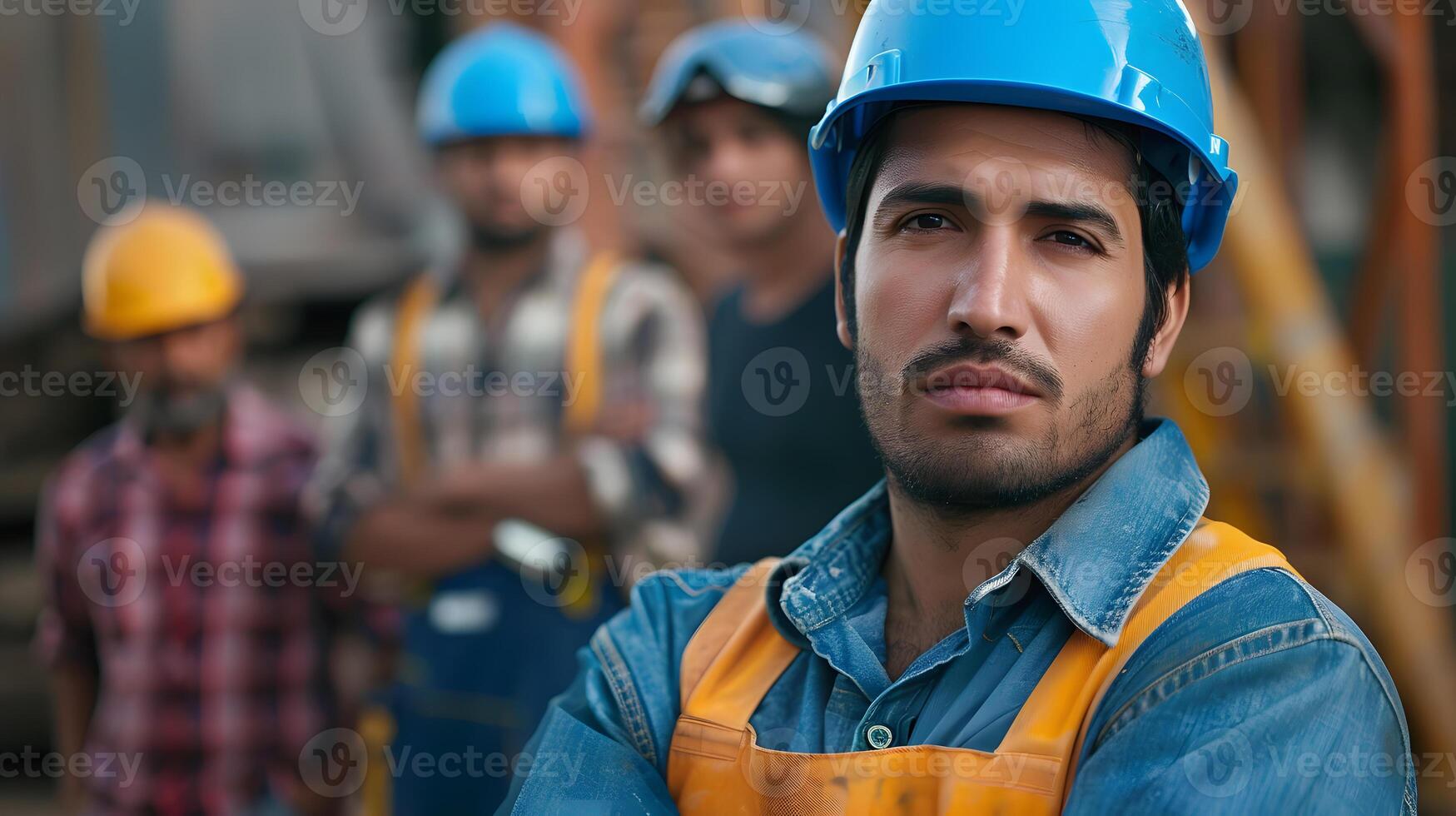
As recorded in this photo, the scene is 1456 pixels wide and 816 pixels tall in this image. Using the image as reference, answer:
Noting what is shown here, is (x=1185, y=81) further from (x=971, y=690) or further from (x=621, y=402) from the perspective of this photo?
(x=621, y=402)

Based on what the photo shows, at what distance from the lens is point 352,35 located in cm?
812

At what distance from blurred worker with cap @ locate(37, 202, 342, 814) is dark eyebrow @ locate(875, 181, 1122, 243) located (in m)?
2.34

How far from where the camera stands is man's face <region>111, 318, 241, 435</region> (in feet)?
12.7

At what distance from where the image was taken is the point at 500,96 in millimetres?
3654

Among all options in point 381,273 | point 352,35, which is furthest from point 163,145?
point 381,273

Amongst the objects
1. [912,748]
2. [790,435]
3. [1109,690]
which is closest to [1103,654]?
[1109,690]

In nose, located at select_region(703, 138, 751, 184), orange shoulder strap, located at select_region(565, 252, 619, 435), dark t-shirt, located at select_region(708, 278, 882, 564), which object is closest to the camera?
dark t-shirt, located at select_region(708, 278, 882, 564)

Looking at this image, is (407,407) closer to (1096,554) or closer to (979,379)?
(979,379)

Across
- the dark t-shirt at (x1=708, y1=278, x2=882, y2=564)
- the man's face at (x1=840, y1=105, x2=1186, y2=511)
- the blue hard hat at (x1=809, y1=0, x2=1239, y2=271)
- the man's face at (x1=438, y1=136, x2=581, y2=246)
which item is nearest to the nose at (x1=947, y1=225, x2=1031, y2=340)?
the man's face at (x1=840, y1=105, x2=1186, y2=511)

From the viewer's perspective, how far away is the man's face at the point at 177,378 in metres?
3.88

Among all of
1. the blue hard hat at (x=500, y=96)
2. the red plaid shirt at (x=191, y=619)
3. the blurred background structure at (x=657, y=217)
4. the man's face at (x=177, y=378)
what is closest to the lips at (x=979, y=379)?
the blurred background structure at (x=657, y=217)

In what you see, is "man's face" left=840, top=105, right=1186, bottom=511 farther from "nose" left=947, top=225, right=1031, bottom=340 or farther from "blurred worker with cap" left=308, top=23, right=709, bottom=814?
"blurred worker with cap" left=308, top=23, right=709, bottom=814

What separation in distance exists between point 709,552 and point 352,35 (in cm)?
573

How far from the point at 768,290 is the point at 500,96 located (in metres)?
0.94
